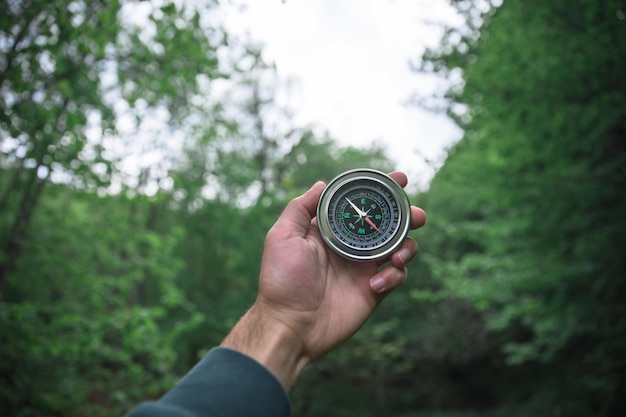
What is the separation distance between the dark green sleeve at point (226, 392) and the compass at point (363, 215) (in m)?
1.03

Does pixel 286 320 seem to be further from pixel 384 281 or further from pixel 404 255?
pixel 404 255

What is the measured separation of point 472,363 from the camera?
69.4 ft

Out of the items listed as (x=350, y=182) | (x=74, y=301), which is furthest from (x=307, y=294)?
(x=74, y=301)

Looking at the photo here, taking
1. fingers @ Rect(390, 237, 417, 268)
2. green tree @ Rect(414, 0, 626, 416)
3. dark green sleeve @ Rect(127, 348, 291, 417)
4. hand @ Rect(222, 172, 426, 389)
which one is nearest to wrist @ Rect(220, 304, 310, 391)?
hand @ Rect(222, 172, 426, 389)

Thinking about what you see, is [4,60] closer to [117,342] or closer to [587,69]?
[587,69]

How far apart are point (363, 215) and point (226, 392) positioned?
1455mm

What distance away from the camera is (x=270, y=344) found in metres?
1.97

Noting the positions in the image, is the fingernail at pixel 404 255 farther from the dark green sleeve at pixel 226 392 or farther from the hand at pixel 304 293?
the dark green sleeve at pixel 226 392

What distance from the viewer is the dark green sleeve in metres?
1.48

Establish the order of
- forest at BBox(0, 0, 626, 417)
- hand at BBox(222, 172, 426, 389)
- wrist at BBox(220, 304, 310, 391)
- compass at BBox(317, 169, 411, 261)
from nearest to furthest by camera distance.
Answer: wrist at BBox(220, 304, 310, 391)
hand at BBox(222, 172, 426, 389)
compass at BBox(317, 169, 411, 261)
forest at BBox(0, 0, 626, 417)

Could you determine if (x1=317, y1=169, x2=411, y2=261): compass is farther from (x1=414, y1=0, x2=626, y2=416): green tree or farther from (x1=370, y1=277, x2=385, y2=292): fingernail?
(x1=414, y1=0, x2=626, y2=416): green tree

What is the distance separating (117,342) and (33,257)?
14.9 ft

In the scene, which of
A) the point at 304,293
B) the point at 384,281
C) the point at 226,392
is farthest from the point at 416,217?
the point at 226,392

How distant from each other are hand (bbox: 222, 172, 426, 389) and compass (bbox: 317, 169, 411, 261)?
0.06 meters
